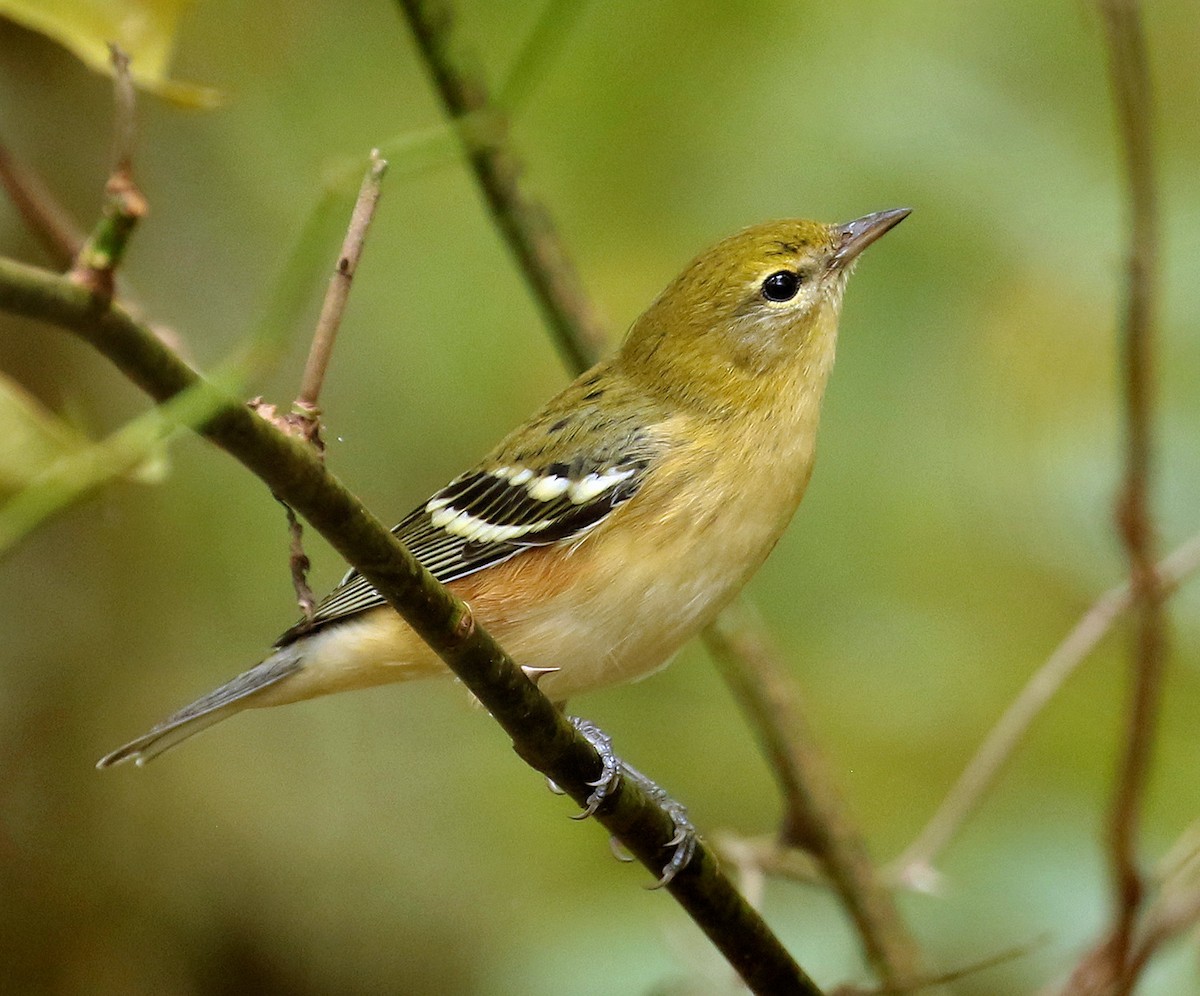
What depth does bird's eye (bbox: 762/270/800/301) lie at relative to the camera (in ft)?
11.8

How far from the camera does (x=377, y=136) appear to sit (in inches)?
221

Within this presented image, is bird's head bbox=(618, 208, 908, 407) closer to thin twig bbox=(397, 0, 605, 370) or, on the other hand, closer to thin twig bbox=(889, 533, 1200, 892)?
thin twig bbox=(397, 0, 605, 370)

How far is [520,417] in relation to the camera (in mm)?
5633

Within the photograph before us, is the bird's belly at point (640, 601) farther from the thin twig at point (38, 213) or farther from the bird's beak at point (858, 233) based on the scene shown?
the thin twig at point (38, 213)

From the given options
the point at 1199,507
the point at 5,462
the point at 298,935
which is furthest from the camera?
the point at 298,935

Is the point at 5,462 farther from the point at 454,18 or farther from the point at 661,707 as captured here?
the point at 661,707

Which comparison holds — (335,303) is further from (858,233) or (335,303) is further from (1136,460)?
(858,233)

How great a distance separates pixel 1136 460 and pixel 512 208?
64.4 inches

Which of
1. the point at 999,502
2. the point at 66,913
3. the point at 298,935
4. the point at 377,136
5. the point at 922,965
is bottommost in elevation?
the point at 922,965

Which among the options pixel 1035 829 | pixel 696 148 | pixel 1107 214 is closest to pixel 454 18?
pixel 696 148

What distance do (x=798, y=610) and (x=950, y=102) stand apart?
1787 millimetres

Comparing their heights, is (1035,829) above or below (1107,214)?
below

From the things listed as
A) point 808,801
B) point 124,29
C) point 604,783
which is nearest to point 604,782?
point 604,783

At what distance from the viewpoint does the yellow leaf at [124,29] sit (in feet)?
7.82
